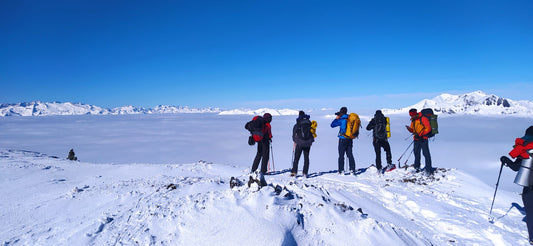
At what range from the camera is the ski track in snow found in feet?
10.8

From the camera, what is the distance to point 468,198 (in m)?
6.91

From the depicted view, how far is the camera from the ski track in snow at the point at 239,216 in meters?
3.30

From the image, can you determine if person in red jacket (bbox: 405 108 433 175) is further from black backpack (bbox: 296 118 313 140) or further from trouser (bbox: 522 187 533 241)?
trouser (bbox: 522 187 533 241)

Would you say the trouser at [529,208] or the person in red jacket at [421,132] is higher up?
the person in red jacket at [421,132]

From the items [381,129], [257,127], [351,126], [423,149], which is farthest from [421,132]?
[257,127]

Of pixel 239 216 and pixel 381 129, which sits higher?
pixel 381 129

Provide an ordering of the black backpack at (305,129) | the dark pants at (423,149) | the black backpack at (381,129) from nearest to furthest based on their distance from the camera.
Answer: the black backpack at (305,129) < the dark pants at (423,149) < the black backpack at (381,129)

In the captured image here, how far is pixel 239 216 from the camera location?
3547 mm

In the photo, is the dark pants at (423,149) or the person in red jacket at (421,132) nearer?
the person in red jacket at (421,132)

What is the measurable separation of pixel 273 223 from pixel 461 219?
4.54m

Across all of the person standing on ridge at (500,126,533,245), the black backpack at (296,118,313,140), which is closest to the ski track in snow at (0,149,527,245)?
the person standing on ridge at (500,126,533,245)

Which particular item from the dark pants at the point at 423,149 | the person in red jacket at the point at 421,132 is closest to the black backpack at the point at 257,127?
the person in red jacket at the point at 421,132

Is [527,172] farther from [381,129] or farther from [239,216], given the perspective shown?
[239,216]

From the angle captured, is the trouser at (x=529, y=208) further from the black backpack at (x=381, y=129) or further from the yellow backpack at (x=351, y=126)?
the yellow backpack at (x=351, y=126)
